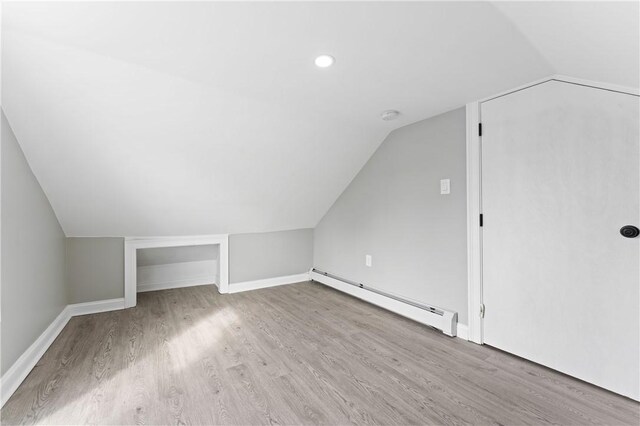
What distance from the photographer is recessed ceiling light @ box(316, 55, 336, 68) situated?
5.45ft

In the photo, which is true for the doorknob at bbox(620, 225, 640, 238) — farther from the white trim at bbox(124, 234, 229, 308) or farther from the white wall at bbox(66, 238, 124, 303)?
the white wall at bbox(66, 238, 124, 303)

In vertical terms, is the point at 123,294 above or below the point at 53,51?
below

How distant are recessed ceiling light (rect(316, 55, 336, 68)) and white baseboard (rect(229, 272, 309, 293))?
2.78 metres

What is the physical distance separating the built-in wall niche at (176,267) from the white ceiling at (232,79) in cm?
74

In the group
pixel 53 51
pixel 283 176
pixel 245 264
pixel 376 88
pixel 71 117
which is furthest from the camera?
pixel 245 264

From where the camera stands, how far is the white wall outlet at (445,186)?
8.11ft

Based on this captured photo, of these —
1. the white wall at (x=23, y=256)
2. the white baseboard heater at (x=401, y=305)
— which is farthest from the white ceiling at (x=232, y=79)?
the white baseboard heater at (x=401, y=305)

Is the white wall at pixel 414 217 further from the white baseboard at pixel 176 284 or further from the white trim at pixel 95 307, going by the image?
the white trim at pixel 95 307

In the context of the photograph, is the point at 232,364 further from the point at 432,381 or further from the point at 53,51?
the point at 53,51

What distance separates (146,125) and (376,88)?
1605mm

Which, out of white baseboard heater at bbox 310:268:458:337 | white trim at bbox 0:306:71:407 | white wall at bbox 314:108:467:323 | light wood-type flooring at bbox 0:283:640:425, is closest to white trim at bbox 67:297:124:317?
light wood-type flooring at bbox 0:283:640:425

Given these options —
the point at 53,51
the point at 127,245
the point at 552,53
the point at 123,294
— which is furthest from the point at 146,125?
the point at 552,53

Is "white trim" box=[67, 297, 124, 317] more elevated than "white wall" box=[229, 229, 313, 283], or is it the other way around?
"white wall" box=[229, 229, 313, 283]

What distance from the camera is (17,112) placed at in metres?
1.80
